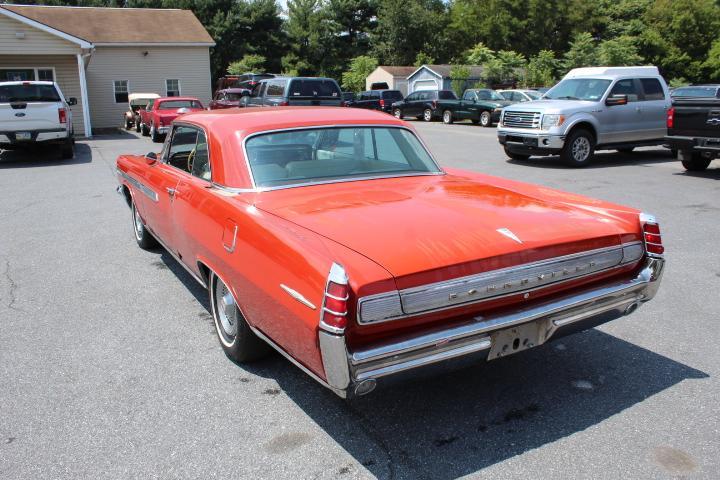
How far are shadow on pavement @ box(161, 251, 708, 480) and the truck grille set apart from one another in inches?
376

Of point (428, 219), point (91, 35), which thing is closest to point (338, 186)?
point (428, 219)

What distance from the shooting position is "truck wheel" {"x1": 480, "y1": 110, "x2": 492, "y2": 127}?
26516 mm

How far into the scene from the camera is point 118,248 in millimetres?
6715

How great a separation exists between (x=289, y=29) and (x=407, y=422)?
200 ft

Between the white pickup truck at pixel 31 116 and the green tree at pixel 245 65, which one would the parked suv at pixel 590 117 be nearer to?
the white pickup truck at pixel 31 116

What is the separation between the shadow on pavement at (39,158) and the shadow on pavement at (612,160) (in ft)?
36.4

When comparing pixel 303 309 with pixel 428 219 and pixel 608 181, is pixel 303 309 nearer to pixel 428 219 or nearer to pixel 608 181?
pixel 428 219

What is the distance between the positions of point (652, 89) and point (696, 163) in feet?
8.71

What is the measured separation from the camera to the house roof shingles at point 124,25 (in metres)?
28.3

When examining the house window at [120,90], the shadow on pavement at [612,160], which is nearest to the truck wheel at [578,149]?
the shadow on pavement at [612,160]

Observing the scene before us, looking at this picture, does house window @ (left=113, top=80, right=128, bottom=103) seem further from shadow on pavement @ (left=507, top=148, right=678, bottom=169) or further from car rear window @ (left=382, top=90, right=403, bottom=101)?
shadow on pavement @ (left=507, top=148, right=678, bottom=169)

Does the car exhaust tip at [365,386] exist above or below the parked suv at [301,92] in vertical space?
below

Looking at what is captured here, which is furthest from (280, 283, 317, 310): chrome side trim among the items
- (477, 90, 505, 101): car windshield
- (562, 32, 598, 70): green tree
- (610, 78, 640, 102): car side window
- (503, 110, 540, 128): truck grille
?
(562, 32, 598, 70): green tree

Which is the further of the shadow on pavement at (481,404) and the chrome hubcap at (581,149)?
the chrome hubcap at (581,149)
